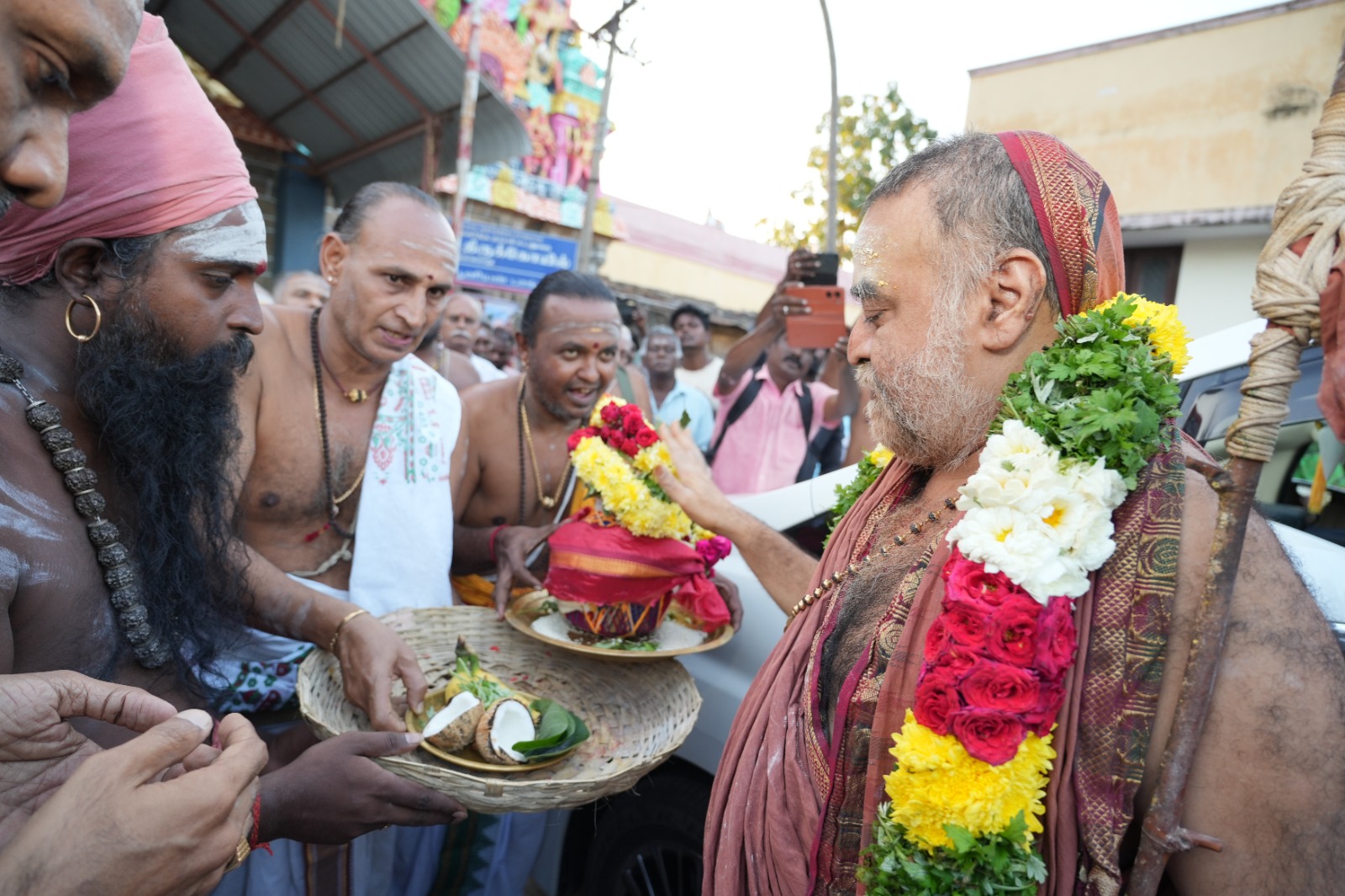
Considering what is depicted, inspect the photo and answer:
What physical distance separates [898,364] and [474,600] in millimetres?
2529

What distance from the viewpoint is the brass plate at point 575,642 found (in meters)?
2.82

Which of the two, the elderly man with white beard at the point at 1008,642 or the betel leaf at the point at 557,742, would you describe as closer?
the elderly man with white beard at the point at 1008,642

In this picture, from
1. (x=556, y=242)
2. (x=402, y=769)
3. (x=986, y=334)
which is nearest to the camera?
(x=986, y=334)

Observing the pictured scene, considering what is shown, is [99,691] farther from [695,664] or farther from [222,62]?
[222,62]

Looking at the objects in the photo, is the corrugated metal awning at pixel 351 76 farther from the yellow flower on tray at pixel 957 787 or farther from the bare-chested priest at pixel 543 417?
the yellow flower on tray at pixel 957 787

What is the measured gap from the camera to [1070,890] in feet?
4.64

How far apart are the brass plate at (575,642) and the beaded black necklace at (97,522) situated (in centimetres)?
125

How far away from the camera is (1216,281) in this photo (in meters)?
12.1

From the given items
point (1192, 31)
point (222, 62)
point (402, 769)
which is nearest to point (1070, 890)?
point (402, 769)

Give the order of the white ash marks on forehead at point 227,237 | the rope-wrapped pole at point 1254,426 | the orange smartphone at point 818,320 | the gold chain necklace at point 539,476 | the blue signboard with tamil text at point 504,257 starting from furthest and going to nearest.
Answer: the blue signboard with tamil text at point 504,257 < the orange smartphone at point 818,320 < the gold chain necklace at point 539,476 < the white ash marks on forehead at point 227,237 < the rope-wrapped pole at point 1254,426

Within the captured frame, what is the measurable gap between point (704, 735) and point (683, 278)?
54.8 ft

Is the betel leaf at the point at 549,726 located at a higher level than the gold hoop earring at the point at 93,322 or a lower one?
lower

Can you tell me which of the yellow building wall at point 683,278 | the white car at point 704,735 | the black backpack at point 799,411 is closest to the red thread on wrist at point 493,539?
the white car at point 704,735

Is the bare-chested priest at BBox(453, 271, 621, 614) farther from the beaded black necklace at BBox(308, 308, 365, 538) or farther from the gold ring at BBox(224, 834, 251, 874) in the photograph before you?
the gold ring at BBox(224, 834, 251, 874)
